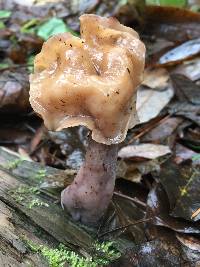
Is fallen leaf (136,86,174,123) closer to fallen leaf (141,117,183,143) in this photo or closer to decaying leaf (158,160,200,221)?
fallen leaf (141,117,183,143)

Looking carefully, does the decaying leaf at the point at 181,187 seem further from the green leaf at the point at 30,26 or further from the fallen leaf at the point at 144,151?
the green leaf at the point at 30,26

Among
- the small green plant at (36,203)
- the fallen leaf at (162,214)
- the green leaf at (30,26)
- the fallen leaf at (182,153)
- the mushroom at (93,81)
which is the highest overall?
the mushroom at (93,81)

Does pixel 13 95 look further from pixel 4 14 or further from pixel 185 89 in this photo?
pixel 4 14

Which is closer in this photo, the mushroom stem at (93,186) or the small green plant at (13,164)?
the mushroom stem at (93,186)

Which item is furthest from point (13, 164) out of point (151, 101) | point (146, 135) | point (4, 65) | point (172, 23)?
point (172, 23)

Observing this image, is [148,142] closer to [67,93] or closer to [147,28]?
[67,93]

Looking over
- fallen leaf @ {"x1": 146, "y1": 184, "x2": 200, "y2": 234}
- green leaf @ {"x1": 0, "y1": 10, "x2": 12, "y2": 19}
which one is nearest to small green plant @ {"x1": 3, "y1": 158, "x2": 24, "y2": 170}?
fallen leaf @ {"x1": 146, "y1": 184, "x2": 200, "y2": 234}

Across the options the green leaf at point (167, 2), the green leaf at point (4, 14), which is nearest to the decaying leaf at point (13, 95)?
the green leaf at point (167, 2)
